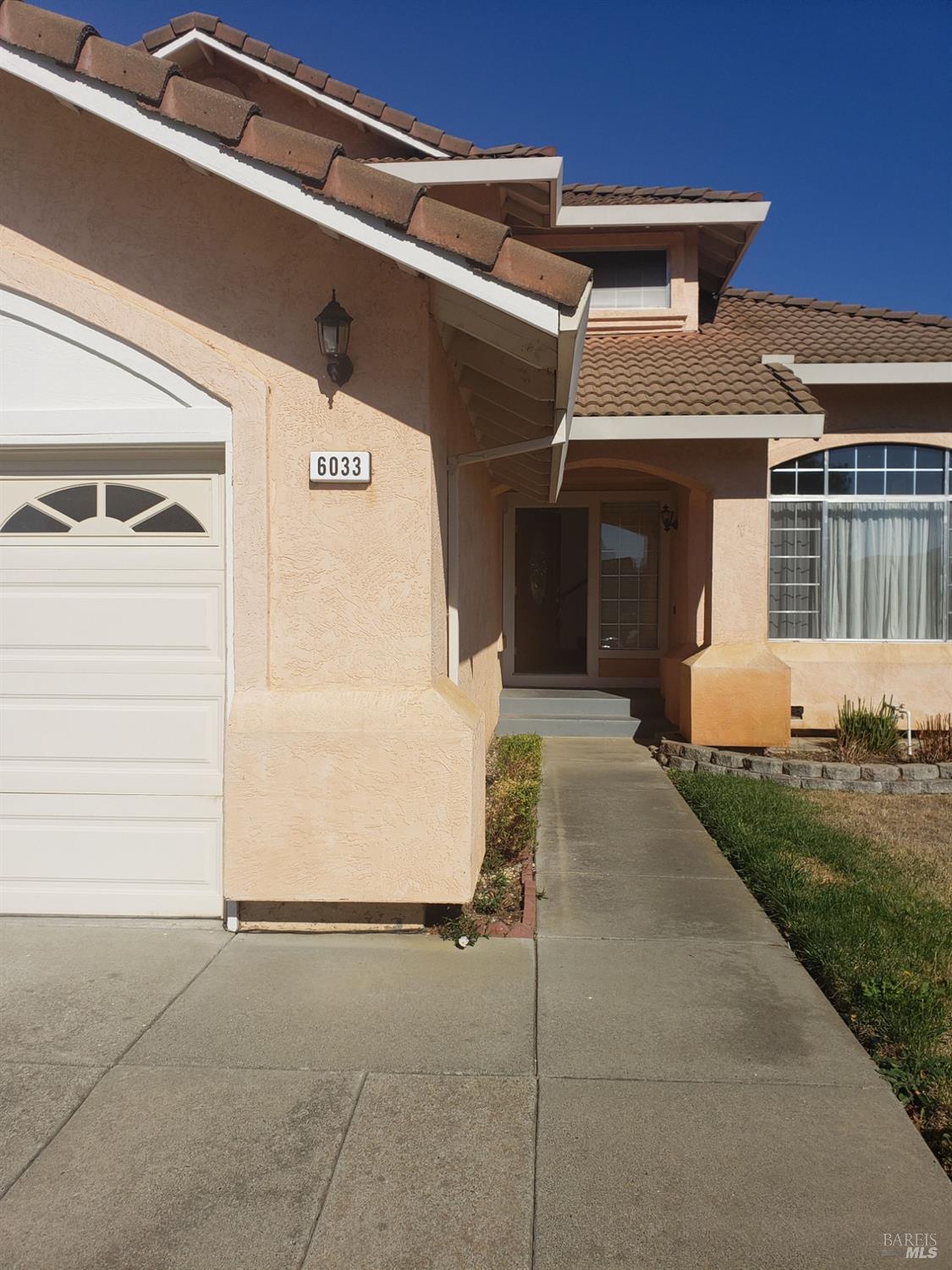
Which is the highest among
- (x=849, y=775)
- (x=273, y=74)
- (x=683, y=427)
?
(x=273, y=74)

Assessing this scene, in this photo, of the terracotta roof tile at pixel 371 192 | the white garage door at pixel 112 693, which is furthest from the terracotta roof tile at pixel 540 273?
the white garage door at pixel 112 693

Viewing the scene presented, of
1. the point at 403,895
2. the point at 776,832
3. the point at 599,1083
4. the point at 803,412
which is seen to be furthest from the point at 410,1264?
the point at 803,412

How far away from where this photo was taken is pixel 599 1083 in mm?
3531

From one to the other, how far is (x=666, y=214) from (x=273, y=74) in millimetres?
4416

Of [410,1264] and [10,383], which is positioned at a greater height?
[10,383]

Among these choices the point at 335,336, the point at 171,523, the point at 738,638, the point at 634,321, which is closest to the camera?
the point at 335,336

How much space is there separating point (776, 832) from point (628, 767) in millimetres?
2623

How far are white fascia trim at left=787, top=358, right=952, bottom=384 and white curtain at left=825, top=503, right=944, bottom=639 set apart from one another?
1.57m

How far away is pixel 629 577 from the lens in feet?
43.2

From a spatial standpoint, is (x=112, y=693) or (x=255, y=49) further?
(x=255, y=49)

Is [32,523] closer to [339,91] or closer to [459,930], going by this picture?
[459,930]

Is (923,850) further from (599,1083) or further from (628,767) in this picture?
(599,1083)

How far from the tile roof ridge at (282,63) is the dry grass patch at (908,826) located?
741cm

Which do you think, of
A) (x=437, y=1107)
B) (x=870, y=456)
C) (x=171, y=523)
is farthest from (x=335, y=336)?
(x=870, y=456)
